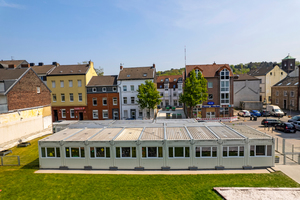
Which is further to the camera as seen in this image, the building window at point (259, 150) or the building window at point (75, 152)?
the building window at point (75, 152)

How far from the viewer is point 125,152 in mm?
17234

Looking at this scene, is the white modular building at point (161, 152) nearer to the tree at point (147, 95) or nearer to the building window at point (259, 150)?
the building window at point (259, 150)

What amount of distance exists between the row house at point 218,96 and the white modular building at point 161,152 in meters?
21.8

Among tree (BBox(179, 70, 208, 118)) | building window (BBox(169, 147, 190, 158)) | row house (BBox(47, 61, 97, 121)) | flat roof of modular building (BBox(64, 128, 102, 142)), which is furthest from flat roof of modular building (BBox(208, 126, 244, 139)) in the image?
row house (BBox(47, 61, 97, 121))

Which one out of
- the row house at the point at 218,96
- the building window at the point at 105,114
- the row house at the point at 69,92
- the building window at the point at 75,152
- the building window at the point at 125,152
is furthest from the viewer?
the building window at the point at 105,114

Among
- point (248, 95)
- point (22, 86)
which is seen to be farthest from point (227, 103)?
point (22, 86)

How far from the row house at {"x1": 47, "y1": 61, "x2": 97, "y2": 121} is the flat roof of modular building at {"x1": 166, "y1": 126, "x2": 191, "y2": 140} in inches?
1052

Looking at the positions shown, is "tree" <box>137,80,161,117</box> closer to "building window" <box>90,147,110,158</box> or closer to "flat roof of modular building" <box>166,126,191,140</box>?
"flat roof of modular building" <box>166,126,191,140</box>

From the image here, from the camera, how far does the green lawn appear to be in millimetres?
13266

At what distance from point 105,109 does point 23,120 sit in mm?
16621

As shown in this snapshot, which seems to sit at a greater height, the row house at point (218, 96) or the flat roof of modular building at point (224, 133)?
the row house at point (218, 96)

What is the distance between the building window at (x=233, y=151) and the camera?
1684cm

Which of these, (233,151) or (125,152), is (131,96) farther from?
(233,151)

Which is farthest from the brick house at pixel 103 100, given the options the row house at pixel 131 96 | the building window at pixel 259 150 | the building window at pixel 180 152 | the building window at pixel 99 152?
the building window at pixel 259 150
